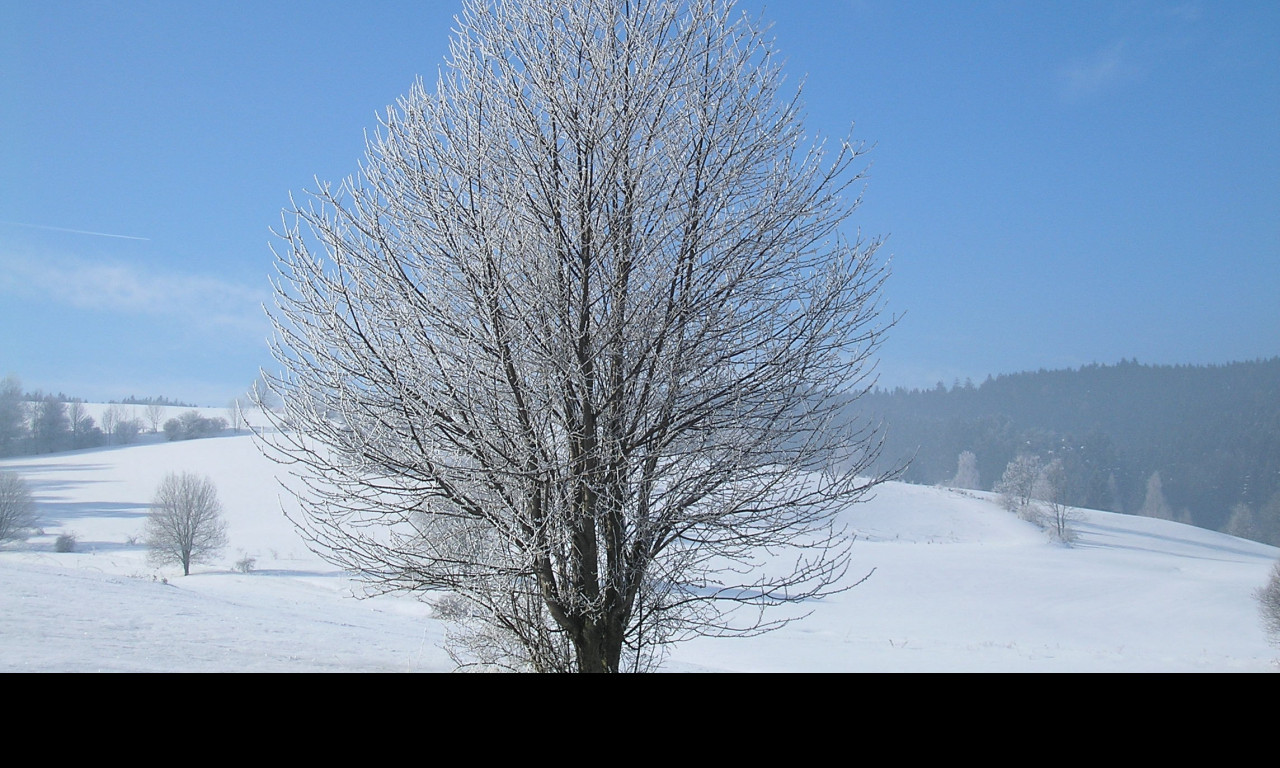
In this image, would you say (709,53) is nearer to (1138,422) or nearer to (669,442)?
(669,442)

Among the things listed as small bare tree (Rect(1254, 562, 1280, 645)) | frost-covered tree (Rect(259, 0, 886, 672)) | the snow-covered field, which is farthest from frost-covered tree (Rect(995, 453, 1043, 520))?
frost-covered tree (Rect(259, 0, 886, 672))

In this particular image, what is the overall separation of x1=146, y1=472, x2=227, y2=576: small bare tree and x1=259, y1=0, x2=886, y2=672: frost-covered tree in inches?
911

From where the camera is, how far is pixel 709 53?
4020mm

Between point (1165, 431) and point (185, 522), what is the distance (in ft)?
88.0

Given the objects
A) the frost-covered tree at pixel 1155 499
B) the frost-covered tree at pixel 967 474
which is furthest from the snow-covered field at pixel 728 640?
the frost-covered tree at pixel 967 474

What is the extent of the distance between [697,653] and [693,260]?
32.4ft

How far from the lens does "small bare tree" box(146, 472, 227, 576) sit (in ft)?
74.5

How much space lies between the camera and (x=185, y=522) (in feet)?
77.2

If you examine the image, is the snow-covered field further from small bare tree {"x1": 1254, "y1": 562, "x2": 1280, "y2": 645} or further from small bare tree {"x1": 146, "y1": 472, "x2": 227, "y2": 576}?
small bare tree {"x1": 146, "y1": 472, "x2": 227, "y2": 576}

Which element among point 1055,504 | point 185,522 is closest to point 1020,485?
point 1055,504

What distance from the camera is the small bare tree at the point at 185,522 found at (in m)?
22.7

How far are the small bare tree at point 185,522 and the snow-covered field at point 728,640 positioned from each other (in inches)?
22.1

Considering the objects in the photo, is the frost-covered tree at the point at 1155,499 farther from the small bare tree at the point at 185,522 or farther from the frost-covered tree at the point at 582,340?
the small bare tree at the point at 185,522
